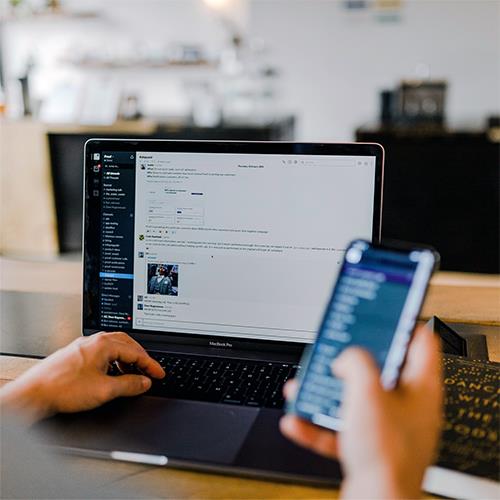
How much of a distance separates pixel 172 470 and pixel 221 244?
1.22ft

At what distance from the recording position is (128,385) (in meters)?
0.80

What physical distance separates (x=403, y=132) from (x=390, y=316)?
2.67 metres

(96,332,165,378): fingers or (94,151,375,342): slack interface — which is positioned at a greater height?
(94,151,375,342): slack interface

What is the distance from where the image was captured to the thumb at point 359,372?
460 mm

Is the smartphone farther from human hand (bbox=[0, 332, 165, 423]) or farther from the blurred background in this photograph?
the blurred background

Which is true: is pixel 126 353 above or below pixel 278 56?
below

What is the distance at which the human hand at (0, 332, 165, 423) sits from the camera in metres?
0.72

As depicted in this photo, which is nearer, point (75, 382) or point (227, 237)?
point (75, 382)

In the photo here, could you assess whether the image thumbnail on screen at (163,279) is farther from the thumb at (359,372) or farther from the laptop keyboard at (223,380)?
the thumb at (359,372)

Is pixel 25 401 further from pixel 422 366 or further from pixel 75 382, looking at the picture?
pixel 422 366

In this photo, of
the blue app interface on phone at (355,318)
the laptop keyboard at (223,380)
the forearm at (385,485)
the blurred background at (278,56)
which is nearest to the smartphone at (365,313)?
the blue app interface on phone at (355,318)

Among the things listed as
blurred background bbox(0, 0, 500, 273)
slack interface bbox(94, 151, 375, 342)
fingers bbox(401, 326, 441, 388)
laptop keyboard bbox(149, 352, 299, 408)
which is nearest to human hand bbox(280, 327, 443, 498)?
fingers bbox(401, 326, 441, 388)

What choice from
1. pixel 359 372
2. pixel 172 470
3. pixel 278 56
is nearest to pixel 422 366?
pixel 359 372

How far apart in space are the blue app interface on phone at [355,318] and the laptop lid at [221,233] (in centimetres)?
31
